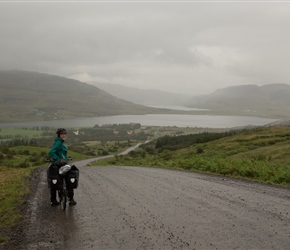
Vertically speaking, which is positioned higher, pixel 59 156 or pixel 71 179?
pixel 59 156

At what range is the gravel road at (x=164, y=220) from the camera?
7.93 meters

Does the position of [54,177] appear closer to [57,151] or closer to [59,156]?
[59,156]

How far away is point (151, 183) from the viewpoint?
17844 millimetres

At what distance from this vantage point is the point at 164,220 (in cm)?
982

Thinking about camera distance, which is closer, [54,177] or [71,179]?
[71,179]

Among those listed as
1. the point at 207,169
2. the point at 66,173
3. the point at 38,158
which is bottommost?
the point at 38,158

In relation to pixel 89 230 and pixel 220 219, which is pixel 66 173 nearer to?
pixel 89 230

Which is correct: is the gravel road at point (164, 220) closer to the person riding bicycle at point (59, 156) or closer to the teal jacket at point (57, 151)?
the person riding bicycle at point (59, 156)

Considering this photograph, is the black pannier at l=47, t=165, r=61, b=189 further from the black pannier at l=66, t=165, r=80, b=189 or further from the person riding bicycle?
the black pannier at l=66, t=165, r=80, b=189

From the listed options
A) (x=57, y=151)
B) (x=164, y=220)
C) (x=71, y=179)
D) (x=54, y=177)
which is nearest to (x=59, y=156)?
→ (x=57, y=151)

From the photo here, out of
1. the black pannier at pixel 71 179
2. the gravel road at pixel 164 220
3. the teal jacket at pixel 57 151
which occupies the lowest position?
the gravel road at pixel 164 220

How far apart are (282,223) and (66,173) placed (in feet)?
25.4

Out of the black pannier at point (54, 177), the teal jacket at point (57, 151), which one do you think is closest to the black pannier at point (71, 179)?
the black pannier at point (54, 177)

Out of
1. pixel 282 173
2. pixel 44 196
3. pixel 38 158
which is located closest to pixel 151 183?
pixel 44 196
